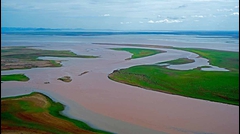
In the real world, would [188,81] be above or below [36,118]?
above

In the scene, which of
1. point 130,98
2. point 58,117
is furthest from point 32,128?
point 130,98

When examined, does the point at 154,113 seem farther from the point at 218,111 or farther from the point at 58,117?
the point at 58,117

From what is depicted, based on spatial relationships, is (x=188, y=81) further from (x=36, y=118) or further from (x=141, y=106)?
(x=36, y=118)

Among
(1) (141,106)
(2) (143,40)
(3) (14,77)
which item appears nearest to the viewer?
(1) (141,106)

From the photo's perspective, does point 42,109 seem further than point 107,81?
No

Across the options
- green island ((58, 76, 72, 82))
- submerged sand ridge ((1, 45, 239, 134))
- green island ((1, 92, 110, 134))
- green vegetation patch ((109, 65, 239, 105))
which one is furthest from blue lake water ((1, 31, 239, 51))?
green island ((1, 92, 110, 134))

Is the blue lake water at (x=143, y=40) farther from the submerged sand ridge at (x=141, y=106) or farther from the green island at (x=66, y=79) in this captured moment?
the green island at (x=66, y=79)

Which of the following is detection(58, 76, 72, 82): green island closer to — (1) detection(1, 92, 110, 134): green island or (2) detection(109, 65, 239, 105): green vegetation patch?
(2) detection(109, 65, 239, 105): green vegetation patch

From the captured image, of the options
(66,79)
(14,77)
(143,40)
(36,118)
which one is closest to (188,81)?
(66,79)
